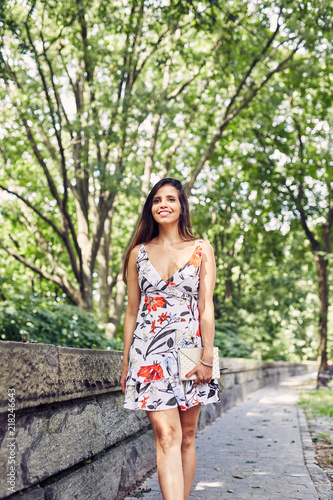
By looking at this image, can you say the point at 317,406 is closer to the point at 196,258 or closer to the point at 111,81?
the point at 111,81

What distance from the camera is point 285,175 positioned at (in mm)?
15820

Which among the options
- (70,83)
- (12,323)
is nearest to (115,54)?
(70,83)

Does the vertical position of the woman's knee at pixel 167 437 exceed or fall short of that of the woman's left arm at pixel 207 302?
it falls short

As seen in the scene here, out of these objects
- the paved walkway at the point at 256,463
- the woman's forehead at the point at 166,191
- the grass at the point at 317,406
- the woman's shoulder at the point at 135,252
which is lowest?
the paved walkway at the point at 256,463

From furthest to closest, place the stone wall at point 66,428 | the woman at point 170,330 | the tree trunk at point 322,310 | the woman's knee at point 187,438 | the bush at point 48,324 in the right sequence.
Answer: the tree trunk at point 322,310, the bush at point 48,324, the woman's knee at point 187,438, the woman at point 170,330, the stone wall at point 66,428

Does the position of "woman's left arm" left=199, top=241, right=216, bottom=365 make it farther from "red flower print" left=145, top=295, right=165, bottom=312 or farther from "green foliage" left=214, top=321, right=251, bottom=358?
"green foliage" left=214, top=321, right=251, bottom=358

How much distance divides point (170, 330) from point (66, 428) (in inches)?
31.1

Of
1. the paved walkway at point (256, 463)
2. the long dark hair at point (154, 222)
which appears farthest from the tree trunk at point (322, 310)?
the long dark hair at point (154, 222)

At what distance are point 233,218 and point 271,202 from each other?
2.48 metres

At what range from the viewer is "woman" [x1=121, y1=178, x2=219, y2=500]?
290cm

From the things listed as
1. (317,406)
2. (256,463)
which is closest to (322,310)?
(317,406)

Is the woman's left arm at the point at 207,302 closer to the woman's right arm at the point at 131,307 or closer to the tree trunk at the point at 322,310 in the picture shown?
the woman's right arm at the point at 131,307

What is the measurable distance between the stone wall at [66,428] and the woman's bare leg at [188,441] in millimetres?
595

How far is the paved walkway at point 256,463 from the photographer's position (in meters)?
4.14
